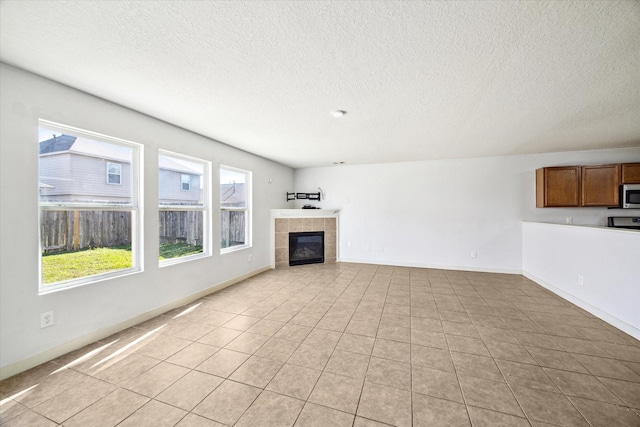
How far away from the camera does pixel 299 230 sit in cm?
589

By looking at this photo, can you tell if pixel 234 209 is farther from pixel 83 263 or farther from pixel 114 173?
pixel 83 263

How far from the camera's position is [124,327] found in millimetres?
2695

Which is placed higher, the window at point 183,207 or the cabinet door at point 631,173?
the cabinet door at point 631,173

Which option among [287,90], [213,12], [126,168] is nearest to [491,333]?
[287,90]

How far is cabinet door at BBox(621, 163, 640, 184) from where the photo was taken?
4.03 meters

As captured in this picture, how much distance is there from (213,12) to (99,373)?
2842 mm

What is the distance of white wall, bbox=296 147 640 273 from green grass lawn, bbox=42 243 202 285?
4496 mm

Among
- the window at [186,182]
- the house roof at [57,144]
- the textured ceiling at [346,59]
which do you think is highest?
the textured ceiling at [346,59]

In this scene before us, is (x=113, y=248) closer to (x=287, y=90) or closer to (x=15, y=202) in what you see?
(x=15, y=202)

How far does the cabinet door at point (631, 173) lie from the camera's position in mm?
4027

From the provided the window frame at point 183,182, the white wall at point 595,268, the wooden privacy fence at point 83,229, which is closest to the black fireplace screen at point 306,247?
the window frame at point 183,182

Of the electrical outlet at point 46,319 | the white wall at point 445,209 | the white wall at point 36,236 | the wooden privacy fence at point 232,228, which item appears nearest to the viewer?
the white wall at point 36,236

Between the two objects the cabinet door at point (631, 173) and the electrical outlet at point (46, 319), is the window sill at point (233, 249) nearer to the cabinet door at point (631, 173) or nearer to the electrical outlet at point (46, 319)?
the electrical outlet at point (46, 319)

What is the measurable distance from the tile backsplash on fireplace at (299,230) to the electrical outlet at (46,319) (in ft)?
12.3
